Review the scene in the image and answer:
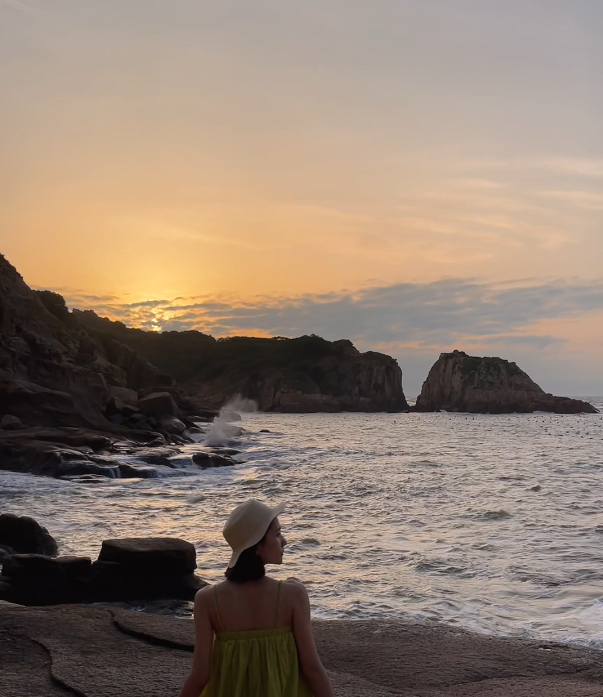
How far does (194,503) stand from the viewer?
20.4 m

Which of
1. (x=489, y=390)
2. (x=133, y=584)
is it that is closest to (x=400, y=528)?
(x=133, y=584)

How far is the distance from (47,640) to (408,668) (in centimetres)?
302

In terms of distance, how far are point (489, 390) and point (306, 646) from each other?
13906 cm

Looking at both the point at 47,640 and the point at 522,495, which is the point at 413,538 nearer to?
the point at 522,495

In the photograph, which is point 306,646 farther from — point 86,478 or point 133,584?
point 86,478

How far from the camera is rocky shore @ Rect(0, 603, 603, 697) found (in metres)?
5.95

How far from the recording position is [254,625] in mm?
3164

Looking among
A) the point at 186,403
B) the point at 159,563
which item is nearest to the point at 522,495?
the point at 159,563

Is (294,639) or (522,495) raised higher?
(294,639)

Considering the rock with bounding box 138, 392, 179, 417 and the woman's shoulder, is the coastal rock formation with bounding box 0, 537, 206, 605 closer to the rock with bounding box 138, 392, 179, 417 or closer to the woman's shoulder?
the woman's shoulder

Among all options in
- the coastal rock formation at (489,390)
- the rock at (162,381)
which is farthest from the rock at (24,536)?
the coastal rock formation at (489,390)

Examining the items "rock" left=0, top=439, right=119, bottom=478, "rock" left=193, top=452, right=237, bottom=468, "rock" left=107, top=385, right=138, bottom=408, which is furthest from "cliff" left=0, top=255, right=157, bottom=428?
"rock" left=193, top=452, right=237, bottom=468

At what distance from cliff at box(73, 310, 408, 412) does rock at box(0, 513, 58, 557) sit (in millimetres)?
117632

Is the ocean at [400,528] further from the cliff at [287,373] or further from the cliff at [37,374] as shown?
the cliff at [287,373]
